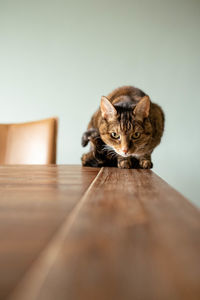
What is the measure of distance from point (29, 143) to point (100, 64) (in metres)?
1.12

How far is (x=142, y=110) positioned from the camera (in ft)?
2.91

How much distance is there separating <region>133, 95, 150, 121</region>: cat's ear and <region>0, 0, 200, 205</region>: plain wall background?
1116 millimetres

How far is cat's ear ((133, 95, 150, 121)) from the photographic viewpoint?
2.82 ft

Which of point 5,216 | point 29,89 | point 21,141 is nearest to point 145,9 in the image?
point 29,89

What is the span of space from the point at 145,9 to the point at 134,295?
7.66 ft

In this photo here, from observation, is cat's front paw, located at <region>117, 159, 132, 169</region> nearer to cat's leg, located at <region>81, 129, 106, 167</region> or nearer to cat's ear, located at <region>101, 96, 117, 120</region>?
cat's leg, located at <region>81, 129, 106, 167</region>

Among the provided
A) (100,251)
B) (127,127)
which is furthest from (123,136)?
(100,251)

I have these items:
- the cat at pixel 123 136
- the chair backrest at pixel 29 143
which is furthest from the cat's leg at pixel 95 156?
the chair backrest at pixel 29 143

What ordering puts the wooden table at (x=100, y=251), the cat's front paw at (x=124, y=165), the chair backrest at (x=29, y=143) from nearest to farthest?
the wooden table at (x=100, y=251) → the cat's front paw at (x=124, y=165) → the chair backrest at (x=29, y=143)

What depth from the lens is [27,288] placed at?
88 mm

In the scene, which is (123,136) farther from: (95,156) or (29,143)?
(29,143)

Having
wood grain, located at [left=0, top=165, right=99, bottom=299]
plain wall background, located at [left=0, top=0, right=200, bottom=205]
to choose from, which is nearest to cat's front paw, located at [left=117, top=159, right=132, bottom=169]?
wood grain, located at [left=0, top=165, right=99, bottom=299]

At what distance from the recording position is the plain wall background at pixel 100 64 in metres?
1.94

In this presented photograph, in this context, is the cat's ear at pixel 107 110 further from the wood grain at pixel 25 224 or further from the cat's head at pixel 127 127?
the wood grain at pixel 25 224
